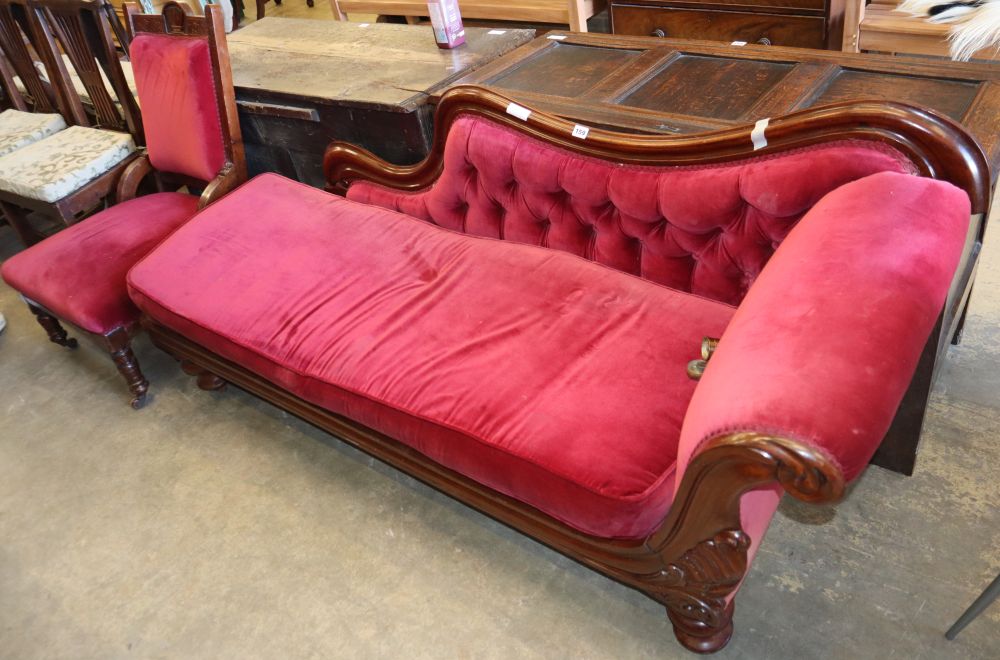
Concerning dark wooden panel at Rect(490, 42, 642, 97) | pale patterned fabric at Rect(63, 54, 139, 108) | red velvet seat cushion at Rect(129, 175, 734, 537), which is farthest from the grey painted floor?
pale patterned fabric at Rect(63, 54, 139, 108)

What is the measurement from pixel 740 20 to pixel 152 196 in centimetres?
206

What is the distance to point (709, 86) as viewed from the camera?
1654 millimetres

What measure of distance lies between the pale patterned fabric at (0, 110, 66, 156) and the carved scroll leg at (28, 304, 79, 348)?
2.47 feet

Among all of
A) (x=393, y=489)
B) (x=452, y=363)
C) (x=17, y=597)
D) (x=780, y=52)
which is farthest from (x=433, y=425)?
(x=780, y=52)

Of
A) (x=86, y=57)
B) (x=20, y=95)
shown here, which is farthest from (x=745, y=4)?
(x=20, y=95)

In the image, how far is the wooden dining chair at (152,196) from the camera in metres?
1.98

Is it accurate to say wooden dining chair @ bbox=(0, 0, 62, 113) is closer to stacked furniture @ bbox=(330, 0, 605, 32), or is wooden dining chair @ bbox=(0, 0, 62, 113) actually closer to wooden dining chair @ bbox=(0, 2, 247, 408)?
wooden dining chair @ bbox=(0, 2, 247, 408)

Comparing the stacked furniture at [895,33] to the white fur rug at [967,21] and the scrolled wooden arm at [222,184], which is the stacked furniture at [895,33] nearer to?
the white fur rug at [967,21]

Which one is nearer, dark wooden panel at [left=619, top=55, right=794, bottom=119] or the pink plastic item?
dark wooden panel at [left=619, top=55, right=794, bottom=119]

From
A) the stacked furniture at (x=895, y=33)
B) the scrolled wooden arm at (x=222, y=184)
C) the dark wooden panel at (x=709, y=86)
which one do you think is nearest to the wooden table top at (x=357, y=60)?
the scrolled wooden arm at (x=222, y=184)

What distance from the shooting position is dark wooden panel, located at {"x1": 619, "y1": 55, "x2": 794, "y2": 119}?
1.56 meters

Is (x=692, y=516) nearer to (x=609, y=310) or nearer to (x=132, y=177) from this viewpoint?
(x=609, y=310)

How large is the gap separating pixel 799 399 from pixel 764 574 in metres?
0.70

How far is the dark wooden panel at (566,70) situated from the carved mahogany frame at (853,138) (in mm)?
182
